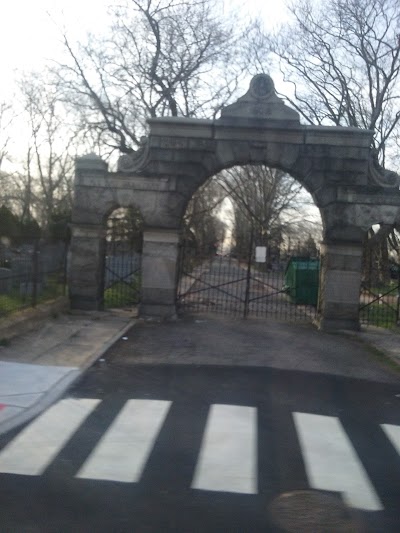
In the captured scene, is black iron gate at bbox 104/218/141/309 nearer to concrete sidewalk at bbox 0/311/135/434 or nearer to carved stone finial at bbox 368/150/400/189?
concrete sidewalk at bbox 0/311/135/434

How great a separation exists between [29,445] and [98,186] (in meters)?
14.3

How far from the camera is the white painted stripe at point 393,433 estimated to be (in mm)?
9095

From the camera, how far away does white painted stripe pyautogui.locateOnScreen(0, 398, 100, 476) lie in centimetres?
759

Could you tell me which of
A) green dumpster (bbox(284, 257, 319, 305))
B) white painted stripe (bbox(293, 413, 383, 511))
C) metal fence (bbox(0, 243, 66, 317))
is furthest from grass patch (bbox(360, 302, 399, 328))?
white painted stripe (bbox(293, 413, 383, 511))

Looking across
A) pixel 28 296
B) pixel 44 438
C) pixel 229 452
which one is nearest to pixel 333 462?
pixel 229 452

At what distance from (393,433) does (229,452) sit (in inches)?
91.9

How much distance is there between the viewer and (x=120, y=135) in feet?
110

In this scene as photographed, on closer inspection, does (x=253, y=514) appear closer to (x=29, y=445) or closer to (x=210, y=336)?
(x=29, y=445)

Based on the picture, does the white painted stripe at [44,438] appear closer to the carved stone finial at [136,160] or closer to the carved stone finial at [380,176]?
the carved stone finial at [136,160]

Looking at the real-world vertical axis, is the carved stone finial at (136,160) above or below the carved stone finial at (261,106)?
below

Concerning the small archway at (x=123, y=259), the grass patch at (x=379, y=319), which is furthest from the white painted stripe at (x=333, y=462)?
the small archway at (x=123, y=259)

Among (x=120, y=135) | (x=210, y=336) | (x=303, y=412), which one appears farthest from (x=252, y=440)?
(x=120, y=135)

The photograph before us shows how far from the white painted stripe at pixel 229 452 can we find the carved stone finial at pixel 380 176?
1225cm

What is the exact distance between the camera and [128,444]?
8.49 meters
